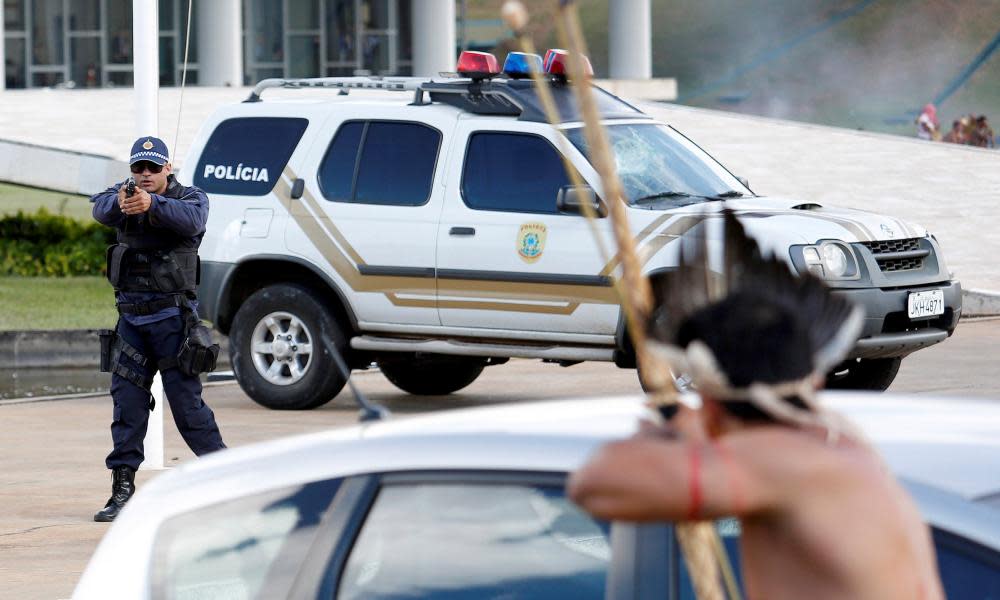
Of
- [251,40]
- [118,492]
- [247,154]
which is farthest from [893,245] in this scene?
[251,40]

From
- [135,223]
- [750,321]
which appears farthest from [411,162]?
[750,321]

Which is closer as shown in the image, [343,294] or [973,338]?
[343,294]

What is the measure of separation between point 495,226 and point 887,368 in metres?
2.65

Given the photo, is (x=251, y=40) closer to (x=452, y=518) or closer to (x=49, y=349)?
(x=49, y=349)

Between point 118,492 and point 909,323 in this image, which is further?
point 909,323

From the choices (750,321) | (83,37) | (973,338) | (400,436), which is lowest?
(973,338)

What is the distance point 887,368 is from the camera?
1119 centimetres

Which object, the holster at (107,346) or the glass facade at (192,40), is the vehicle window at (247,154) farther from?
the glass facade at (192,40)

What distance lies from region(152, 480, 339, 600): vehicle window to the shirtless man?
1044 mm

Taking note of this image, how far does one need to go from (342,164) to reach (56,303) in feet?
24.7

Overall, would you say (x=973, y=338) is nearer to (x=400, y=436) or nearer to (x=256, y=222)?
(x=256, y=222)

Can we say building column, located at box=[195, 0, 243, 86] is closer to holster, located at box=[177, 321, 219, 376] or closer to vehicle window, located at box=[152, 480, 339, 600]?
holster, located at box=[177, 321, 219, 376]

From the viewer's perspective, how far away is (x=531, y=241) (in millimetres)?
10797

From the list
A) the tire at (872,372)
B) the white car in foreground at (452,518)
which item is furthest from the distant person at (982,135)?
the white car in foreground at (452,518)
